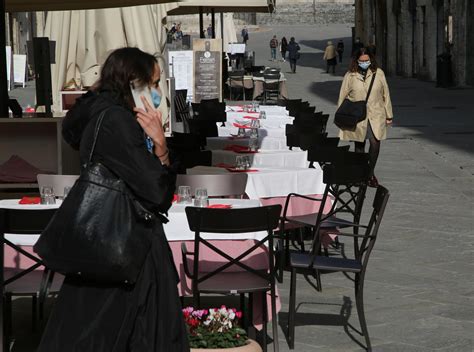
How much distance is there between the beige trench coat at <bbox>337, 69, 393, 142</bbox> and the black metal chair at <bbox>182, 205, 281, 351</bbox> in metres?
7.23

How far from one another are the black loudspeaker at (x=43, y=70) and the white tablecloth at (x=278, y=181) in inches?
122

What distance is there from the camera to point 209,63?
20266mm

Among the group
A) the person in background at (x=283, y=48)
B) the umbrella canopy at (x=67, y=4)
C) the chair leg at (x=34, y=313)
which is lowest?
the person in background at (x=283, y=48)

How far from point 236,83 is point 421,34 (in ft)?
45.5

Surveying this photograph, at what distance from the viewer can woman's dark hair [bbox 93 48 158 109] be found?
459cm

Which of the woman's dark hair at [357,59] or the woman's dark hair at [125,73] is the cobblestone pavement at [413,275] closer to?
the woman's dark hair at [357,59]

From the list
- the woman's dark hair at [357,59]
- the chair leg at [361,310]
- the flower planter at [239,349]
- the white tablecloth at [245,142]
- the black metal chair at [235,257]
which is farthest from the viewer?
the woman's dark hair at [357,59]

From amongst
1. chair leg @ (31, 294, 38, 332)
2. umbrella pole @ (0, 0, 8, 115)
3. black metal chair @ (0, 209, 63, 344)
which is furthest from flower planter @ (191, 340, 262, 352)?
umbrella pole @ (0, 0, 8, 115)

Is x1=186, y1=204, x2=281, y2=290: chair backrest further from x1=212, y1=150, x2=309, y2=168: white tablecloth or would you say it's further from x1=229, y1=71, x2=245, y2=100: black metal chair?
x1=229, y1=71, x2=245, y2=100: black metal chair

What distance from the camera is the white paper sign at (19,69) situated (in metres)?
35.9

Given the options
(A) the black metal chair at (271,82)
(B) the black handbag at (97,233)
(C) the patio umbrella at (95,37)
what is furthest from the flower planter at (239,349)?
(A) the black metal chair at (271,82)

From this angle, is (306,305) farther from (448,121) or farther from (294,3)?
(294,3)

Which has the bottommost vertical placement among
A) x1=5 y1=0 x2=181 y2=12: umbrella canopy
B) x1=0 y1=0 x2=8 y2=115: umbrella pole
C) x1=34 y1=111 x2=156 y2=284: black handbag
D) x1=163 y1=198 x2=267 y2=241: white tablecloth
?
x1=163 y1=198 x2=267 y2=241: white tablecloth

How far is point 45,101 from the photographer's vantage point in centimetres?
1183
